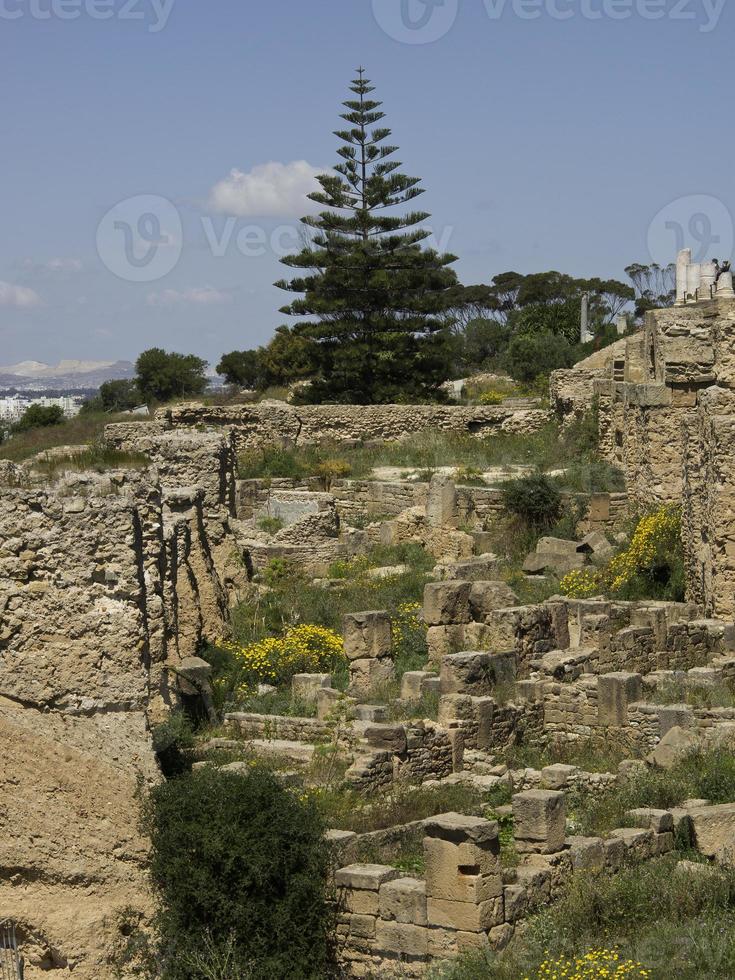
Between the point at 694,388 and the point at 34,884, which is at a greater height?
the point at 694,388

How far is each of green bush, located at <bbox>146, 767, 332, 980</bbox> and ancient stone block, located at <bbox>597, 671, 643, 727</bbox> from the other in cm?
429

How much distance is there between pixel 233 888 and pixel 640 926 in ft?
7.95

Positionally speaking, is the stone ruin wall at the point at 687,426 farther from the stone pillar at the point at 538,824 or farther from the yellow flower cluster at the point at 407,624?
the stone pillar at the point at 538,824

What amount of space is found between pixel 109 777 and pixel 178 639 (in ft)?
20.9

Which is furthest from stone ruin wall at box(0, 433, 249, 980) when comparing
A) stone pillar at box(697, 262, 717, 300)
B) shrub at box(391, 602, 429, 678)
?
stone pillar at box(697, 262, 717, 300)

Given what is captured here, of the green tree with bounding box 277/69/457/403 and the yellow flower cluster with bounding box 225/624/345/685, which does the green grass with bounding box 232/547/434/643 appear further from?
the green tree with bounding box 277/69/457/403

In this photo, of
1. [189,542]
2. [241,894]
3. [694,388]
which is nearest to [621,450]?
[694,388]

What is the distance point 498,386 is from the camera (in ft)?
132

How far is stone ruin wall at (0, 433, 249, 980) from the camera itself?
368 inches

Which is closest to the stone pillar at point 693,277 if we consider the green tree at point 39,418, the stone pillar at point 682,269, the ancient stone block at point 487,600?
the stone pillar at point 682,269

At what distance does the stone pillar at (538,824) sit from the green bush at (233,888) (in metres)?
1.31

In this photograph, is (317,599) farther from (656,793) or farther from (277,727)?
(656,793)

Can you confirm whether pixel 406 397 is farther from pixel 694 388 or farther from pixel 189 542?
pixel 189 542

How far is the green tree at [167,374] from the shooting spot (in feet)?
223
